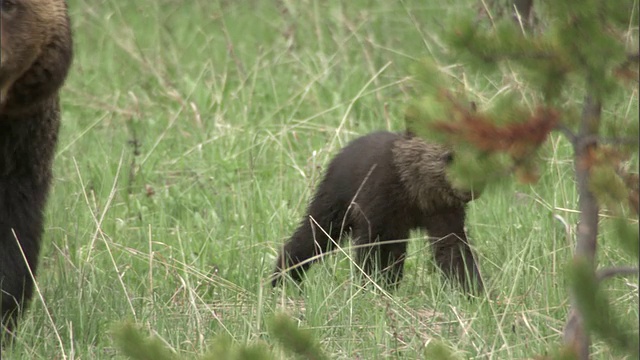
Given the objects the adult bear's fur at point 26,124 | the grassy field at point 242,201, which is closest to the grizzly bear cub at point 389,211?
the grassy field at point 242,201

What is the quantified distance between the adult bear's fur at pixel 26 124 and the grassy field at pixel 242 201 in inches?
7.5

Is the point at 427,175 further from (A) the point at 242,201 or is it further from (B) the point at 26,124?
(B) the point at 26,124

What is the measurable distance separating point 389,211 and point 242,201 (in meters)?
0.99

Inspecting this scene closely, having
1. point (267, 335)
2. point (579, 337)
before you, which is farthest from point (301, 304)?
point (579, 337)

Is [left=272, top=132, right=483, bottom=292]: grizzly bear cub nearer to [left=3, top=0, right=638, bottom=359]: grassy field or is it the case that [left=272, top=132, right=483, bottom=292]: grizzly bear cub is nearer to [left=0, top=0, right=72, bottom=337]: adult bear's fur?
[left=3, top=0, right=638, bottom=359]: grassy field

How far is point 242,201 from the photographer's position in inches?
214

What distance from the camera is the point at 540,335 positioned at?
3.61 meters

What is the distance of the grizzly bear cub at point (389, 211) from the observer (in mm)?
4574

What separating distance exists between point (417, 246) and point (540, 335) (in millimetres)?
1598

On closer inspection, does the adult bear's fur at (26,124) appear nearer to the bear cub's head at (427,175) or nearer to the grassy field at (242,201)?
the grassy field at (242,201)

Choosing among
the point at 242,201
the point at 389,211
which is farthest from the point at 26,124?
the point at 242,201

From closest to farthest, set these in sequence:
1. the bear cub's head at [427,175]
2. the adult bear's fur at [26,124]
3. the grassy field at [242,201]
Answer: the adult bear's fur at [26,124]
the grassy field at [242,201]
the bear cub's head at [427,175]

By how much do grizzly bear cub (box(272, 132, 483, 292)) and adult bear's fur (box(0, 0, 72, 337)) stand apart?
3.20 feet

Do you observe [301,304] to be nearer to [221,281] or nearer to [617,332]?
[221,281]
